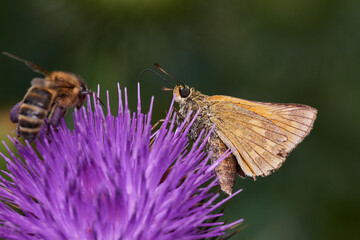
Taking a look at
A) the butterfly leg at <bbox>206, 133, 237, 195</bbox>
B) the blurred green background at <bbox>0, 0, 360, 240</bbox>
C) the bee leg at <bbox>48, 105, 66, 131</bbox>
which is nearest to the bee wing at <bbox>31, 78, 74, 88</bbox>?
the bee leg at <bbox>48, 105, 66, 131</bbox>

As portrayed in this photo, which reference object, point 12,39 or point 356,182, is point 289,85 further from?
point 12,39

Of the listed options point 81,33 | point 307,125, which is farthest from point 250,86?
point 307,125

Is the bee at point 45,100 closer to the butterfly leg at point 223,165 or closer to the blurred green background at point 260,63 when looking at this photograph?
the butterfly leg at point 223,165

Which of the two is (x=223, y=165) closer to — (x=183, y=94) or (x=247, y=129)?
(x=247, y=129)

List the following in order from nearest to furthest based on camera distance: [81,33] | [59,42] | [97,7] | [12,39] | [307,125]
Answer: [307,125] → [97,7] → [81,33] → [59,42] → [12,39]

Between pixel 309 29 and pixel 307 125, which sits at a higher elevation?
pixel 309 29

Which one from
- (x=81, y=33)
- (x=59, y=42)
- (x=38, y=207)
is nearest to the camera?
(x=38, y=207)
